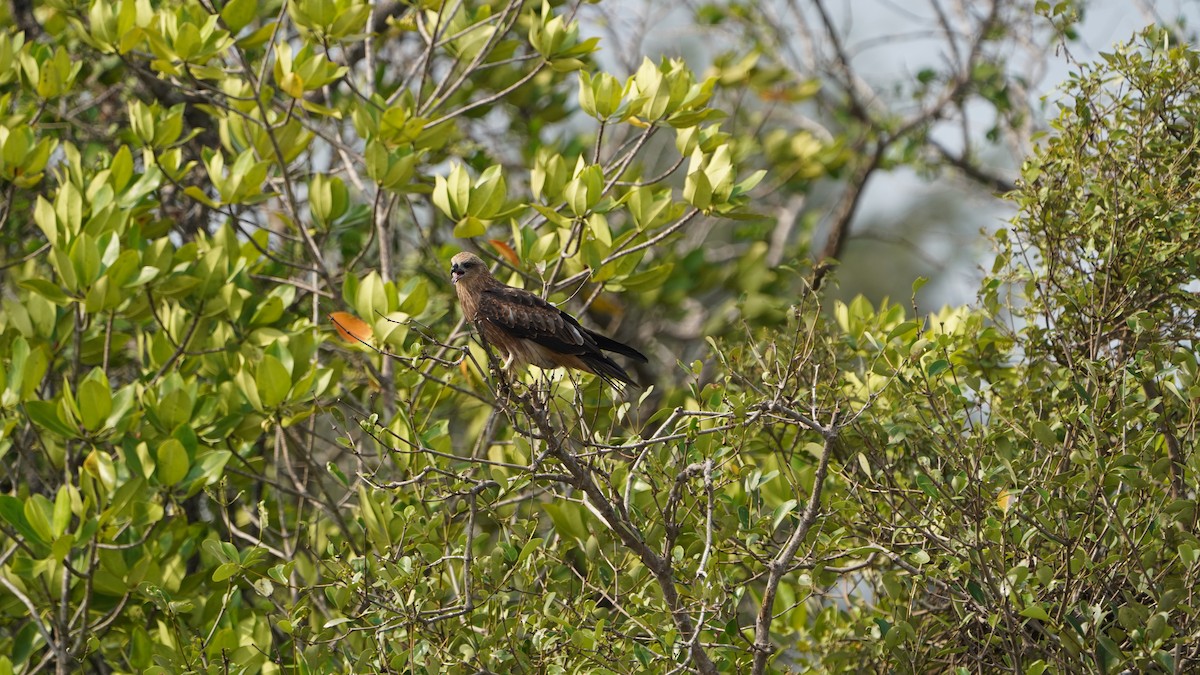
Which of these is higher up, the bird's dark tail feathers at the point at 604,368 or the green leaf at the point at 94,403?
the bird's dark tail feathers at the point at 604,368

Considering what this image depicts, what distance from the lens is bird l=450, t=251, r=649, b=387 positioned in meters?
4.30

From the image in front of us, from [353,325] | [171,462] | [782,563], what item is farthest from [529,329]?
[782,563]

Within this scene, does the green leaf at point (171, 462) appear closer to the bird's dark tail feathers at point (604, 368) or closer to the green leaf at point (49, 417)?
the green leaf at point (49, 417)

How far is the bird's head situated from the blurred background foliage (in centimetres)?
11

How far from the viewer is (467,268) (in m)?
4.71

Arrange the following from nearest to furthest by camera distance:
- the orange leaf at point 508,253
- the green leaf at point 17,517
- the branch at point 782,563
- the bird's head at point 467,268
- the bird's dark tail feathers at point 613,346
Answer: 1. the branch at point 782,563
2. the green leaf at point 17,517
3. the bird's dark tail feathers at point 613,346
4. the bird's head at point 467,268
5. the orange leaf at point 508,253

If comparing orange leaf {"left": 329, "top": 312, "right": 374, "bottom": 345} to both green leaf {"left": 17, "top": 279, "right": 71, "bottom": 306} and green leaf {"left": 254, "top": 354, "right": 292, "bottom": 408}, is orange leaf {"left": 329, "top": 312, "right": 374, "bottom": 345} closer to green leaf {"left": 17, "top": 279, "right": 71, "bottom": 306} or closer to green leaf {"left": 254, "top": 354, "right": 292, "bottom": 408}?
green leaf {"left": 254, "top": 354, "right": 292, "bottom": 408}

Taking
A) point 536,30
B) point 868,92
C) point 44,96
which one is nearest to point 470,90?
point 536,30

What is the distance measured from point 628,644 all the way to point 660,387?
4.90m

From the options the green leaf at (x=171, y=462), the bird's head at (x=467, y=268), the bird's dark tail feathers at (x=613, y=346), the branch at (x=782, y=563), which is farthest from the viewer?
the bird's head at (x=467, y=268)

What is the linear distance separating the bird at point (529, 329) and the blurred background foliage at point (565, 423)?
11 cm

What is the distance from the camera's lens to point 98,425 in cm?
421

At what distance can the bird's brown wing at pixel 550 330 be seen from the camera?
4.30 meters

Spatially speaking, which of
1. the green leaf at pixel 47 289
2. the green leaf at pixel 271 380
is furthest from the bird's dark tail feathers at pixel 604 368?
the green leaf at pixel 47 289
